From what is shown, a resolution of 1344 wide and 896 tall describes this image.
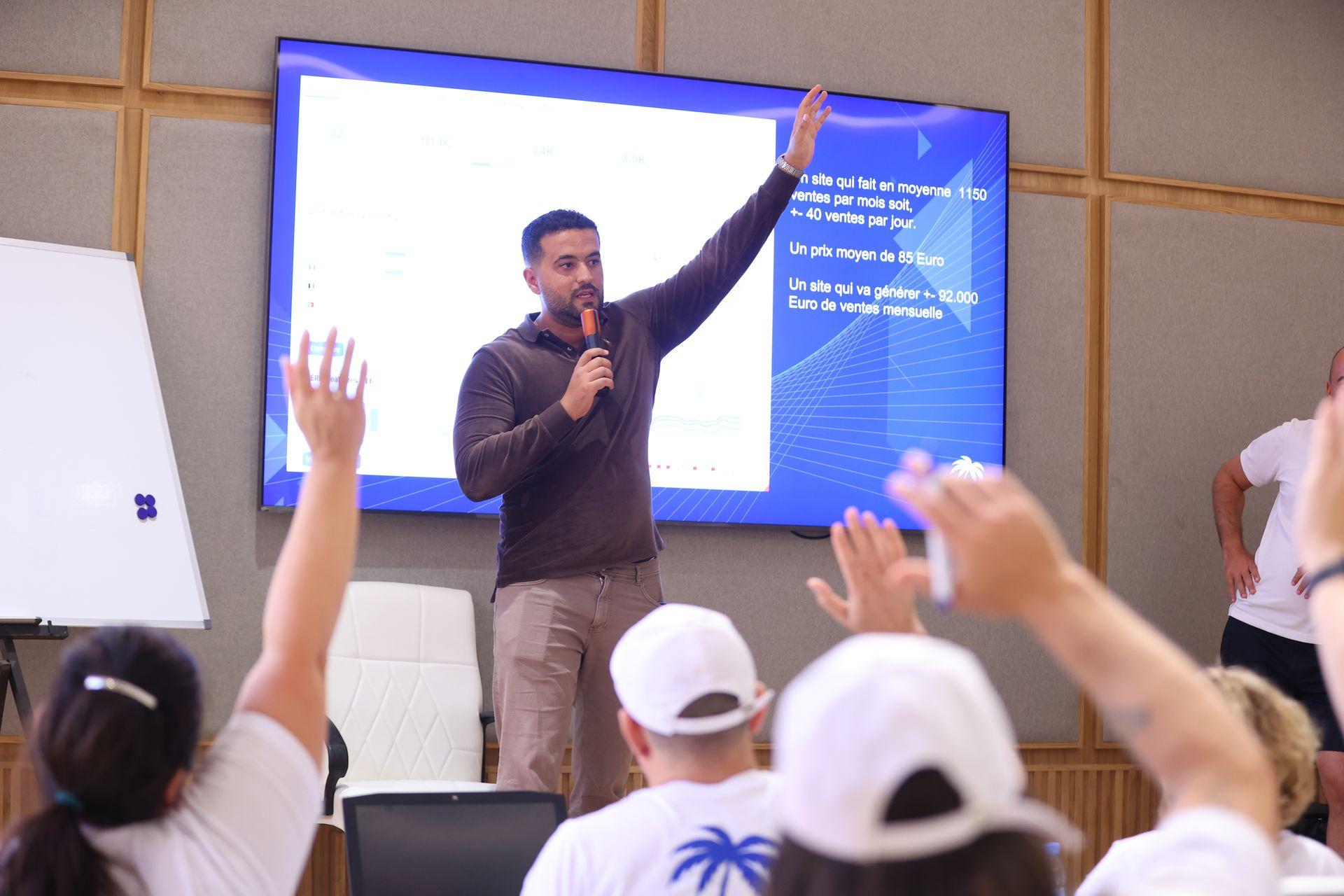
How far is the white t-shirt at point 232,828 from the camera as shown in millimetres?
1025

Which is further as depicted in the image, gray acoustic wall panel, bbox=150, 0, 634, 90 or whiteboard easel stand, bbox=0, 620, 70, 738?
gray acoustic wall panel, bbox=150, 0, 634, 90

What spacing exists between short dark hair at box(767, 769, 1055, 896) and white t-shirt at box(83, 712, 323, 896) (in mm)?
609

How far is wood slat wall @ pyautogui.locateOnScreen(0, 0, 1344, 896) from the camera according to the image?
12.7 feet

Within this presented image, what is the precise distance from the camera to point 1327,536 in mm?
892

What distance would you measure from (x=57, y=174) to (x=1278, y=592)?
4119 mm

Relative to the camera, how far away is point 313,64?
3.91 metres

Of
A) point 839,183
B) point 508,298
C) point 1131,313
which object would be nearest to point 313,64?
point 508,298

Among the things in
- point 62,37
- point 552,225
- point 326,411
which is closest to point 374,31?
point 62,37

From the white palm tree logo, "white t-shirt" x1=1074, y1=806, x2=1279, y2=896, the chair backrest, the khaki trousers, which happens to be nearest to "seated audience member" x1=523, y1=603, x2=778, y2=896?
"white t-shirt" x1=1074, y1=806, x2=1279, y2=896

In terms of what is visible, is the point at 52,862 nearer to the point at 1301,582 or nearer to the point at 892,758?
the point at 892,758

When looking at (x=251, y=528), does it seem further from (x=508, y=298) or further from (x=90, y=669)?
(x=90, y=669)

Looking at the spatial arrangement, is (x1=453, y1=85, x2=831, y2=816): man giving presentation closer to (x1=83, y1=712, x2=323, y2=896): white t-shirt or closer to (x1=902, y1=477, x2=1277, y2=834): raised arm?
(x1=83, y1=712, x2=323, y2=896): white t-shirt

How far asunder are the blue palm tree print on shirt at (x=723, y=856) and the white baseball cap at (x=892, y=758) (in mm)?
699

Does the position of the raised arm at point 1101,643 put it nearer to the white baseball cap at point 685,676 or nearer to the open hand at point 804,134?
the white baseball cap at point 685,676
